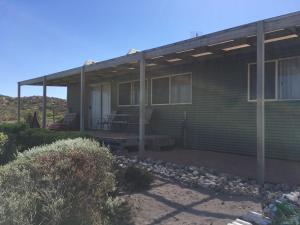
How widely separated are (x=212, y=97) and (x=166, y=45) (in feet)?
8.20

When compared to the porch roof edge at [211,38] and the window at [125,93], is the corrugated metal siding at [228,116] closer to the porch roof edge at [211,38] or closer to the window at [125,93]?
the porch roof edge at [211,38]

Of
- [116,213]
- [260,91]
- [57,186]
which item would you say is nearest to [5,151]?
[116,213]

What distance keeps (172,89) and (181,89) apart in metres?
0.42

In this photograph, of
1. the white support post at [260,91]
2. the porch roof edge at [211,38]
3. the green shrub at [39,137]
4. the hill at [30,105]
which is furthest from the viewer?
the hill at [30,105]

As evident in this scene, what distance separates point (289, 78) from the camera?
29.0 feet

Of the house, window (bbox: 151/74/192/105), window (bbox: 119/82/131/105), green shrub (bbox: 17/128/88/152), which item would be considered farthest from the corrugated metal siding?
green shrub (bbox: 17/128/88/152)

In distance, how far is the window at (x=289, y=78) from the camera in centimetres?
871

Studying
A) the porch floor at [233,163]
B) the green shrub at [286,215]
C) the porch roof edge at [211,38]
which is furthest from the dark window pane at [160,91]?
the green shrub at [286,215]

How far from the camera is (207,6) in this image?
943 cm

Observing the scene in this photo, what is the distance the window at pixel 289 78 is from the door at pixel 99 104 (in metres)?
8.12

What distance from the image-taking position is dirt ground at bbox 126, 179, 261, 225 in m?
4.75

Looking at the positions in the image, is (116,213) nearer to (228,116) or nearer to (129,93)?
(228,116)

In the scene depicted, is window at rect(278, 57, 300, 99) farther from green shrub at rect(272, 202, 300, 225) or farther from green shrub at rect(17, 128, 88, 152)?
green shrub at rect(17, 128, 88, 152)

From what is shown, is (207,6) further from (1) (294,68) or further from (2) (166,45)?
(1) (294,68)
